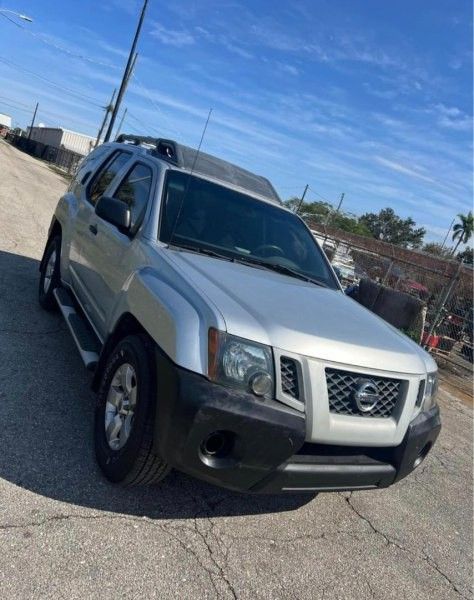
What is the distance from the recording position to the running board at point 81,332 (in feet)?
12.0

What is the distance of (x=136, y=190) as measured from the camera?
425 centimetres

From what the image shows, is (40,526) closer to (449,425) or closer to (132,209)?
(132,209)

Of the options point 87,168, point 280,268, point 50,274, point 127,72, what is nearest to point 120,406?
point 280,268

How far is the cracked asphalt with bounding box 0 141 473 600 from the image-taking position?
2.49 meters

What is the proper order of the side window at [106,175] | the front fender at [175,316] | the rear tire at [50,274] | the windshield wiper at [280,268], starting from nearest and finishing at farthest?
the front fender at [175,316]
the windshield wiper at [280,268]
the side window at [106,175]
the rear tire at [50,274]

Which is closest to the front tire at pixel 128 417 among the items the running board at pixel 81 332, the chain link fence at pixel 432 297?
the running board at pixel 81 332

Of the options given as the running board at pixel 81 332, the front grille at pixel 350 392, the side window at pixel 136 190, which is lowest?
the running board at pixel 81 332

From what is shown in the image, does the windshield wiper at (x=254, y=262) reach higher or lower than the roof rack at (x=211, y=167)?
lower

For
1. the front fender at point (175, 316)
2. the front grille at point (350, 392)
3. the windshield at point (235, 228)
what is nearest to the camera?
the front fender at point (175, 316)

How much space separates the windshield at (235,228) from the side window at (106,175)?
40.2 inches

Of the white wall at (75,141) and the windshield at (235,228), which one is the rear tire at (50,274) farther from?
the white wall at (75,141)

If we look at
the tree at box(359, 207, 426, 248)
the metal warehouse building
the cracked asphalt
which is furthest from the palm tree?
the cracked asphalt

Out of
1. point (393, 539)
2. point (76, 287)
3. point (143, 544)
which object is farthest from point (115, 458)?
point (76, 287)

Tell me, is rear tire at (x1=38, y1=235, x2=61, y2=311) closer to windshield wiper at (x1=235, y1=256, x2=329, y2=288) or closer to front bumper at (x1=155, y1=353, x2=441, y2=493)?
windshield wiper at (x1=235, y1=256, x2=329, y2=288)
